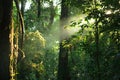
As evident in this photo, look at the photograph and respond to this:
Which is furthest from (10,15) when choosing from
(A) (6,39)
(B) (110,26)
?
(B) (110,26)

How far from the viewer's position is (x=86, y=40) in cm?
917

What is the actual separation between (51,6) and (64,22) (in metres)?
17.1

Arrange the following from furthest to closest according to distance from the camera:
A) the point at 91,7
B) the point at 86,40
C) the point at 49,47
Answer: the point at 49,47, the point at 86,40, the point at 91,7

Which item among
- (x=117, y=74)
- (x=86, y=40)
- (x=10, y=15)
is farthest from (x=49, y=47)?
(x=117, y=74)

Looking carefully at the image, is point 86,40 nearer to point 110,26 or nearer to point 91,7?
point 91,7

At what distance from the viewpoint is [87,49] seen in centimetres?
898

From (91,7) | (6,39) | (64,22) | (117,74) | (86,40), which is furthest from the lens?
(64,22)

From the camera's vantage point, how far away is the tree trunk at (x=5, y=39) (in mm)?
6840

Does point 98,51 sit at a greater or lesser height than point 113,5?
lesser

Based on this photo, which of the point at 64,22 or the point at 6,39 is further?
the point at 64,22

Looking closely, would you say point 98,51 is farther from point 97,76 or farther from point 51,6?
point 51,6

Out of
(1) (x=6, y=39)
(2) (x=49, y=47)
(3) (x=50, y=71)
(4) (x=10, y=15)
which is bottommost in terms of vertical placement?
(3) (x=50, y=71)

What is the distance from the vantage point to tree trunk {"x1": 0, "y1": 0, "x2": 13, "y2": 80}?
6.84 m

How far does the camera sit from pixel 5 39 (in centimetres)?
684
